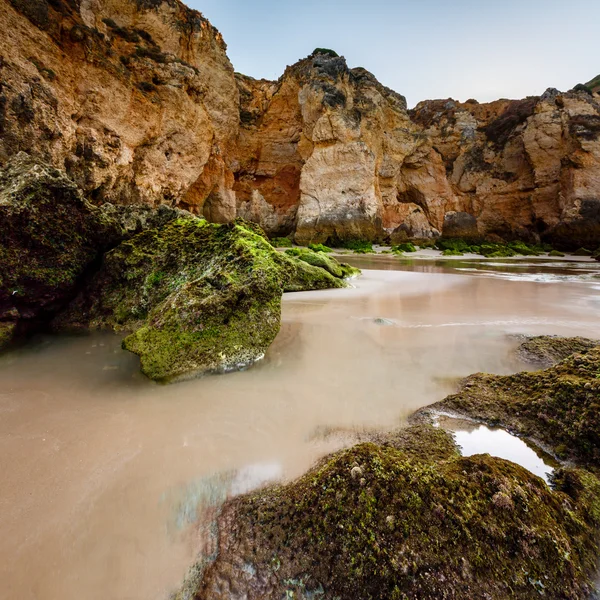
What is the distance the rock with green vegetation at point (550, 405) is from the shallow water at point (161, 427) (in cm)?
28

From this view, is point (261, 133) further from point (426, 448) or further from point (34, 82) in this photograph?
point (426, 448)

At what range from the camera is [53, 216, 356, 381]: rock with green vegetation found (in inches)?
99.6

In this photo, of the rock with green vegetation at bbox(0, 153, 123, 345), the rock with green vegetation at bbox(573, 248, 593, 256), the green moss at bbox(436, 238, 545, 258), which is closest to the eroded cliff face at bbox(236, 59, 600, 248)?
the rock with green vegetation at bbox(573, 248, 593, 256)

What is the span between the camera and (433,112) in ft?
98.9

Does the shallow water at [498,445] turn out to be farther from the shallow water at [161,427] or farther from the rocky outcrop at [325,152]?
the rocky outcrop at [325,152]

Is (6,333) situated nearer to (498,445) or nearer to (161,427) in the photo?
(161,427)

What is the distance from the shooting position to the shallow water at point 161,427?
3.59ft

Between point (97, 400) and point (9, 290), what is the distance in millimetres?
1872

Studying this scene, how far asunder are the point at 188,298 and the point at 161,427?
3.85 feet

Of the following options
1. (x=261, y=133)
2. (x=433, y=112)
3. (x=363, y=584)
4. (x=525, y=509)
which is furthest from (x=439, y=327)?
(x=433, y=112)

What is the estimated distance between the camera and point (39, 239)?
313 centimetres

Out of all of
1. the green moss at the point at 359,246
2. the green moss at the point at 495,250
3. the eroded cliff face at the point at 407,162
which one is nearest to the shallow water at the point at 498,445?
the green moss at the point at 359,246

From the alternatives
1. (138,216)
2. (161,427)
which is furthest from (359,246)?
(161,427)

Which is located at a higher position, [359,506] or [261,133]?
[261,133]
